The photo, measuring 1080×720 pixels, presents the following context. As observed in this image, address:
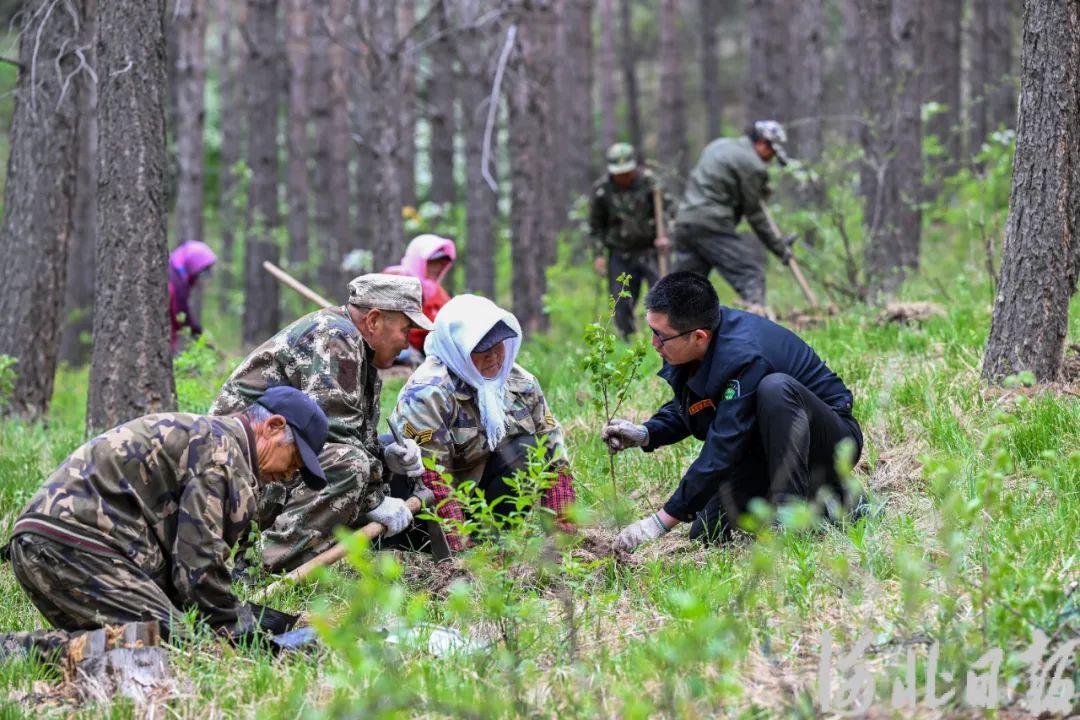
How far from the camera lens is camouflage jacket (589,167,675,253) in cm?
1167

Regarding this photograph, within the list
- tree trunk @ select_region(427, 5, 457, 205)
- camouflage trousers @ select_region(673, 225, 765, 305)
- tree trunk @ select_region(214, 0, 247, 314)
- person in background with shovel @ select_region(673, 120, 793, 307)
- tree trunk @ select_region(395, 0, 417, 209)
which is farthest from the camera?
tree trunk @ select_region(214, 0, 247, 314)

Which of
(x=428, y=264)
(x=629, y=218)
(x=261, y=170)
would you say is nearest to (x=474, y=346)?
(x=428, y=264)

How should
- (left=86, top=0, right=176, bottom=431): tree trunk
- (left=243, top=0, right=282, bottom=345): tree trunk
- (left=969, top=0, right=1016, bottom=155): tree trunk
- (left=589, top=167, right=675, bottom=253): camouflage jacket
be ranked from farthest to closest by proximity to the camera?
(left=969, top=0, right=1016, bottom=155): tree trunk → (left=243, top=0, right=282, bottom=345): tree trunk → (left=589, top=167, right=675, bottom=253): camouflage jacket → (left=86, top=0, right=176, bottom=431): tree trunk

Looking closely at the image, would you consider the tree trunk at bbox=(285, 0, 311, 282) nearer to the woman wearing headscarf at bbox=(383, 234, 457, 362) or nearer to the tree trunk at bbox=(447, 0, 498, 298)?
the tree trunk at bbox=(447, 0, 498, 298)

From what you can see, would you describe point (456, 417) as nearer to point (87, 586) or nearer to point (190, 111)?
point (87, 586)

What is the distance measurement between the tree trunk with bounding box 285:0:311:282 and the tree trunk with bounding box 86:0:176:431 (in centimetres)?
1172

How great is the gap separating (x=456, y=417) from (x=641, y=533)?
1.12 metres

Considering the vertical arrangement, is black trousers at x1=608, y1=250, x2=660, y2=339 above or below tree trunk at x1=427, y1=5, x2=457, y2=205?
below

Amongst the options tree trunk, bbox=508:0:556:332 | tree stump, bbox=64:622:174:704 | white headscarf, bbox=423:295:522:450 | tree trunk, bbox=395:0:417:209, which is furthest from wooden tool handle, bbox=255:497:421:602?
tree trunk, bbox=395:0:417:209

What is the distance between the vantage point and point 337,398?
18.4ft

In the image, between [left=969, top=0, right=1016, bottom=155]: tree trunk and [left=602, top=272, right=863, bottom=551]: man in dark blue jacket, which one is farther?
[left=969, top=0, right=1016, bottom=155]: tree trunk

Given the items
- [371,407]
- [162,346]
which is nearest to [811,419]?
[371,407]

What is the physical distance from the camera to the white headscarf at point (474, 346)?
18.5 ft

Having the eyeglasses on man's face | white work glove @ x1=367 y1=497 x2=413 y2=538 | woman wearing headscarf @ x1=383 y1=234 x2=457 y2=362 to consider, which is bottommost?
white work glove @ x1=367 y1=497 x2=413 y2=538
